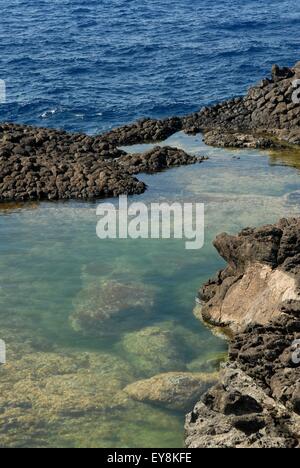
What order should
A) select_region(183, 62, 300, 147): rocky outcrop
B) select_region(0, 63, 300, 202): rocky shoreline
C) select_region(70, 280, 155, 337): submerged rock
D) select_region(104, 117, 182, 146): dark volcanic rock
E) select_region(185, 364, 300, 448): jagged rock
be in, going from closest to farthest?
select_region(185, 364, 300, 448): jagged rock, select_region(70, 280, 155, 337): submerged rock, select_region(0, 63, 300, 202): rocky shoreline, select_region(183, 62, 300, 147): rocky outcrop, select_region(104, 117, 182, 146): dark volcanic rock

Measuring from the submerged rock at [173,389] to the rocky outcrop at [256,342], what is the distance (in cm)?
85

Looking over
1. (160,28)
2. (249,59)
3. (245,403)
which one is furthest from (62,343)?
(160,28)

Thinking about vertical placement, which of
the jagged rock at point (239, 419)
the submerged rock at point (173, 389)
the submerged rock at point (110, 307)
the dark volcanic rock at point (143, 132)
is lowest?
the submerged rock at point (110, 307)

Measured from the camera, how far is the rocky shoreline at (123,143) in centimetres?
3603

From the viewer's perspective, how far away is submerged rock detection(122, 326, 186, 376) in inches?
877

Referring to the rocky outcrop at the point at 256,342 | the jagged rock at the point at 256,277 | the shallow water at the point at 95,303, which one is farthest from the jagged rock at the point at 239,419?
the jagged rock at the point at 256,277

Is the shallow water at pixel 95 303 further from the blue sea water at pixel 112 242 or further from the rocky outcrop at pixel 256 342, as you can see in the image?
the rocky outcrop at pixel 256 342

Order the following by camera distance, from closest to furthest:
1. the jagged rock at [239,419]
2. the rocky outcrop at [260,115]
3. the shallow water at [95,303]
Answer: the jagged rock at [239,419] < the shallow water at [95,303] < the rocky outcrop at [260,115]

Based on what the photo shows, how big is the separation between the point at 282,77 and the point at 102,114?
12000 millimetres

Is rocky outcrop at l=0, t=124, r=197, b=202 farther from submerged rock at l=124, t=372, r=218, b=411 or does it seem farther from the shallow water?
submerged rock at l=124, t=372, r=218, b=411

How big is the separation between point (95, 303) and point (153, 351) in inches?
148

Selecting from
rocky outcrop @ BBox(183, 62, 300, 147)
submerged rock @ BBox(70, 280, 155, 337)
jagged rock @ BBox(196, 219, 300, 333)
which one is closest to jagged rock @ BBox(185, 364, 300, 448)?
jagged rock @ BBox(196, 219, 300, 333)

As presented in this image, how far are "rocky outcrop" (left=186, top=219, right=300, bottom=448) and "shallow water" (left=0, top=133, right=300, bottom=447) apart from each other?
1017mm

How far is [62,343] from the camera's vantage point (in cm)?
2369
